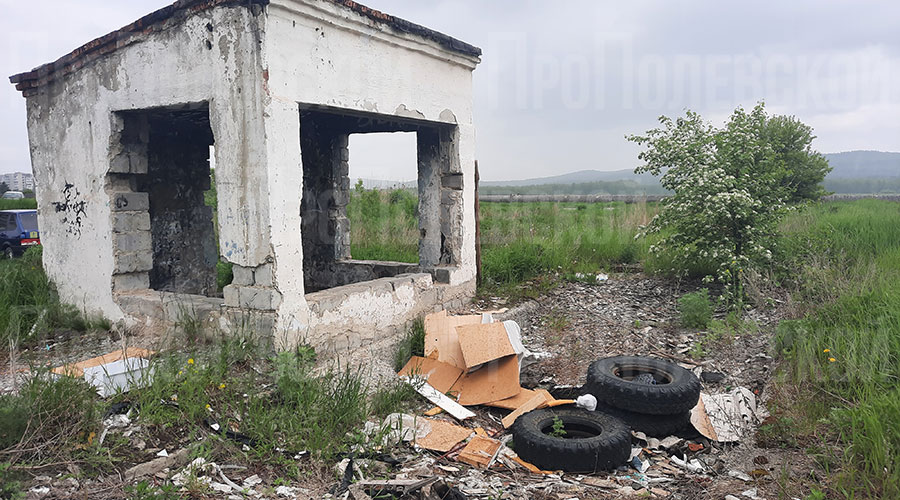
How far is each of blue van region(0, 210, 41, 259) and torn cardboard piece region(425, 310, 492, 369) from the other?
11.9 m

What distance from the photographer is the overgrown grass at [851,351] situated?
11.6 feet

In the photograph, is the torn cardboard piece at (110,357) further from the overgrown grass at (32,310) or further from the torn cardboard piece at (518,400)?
the torn cardboard piece at (518,400)

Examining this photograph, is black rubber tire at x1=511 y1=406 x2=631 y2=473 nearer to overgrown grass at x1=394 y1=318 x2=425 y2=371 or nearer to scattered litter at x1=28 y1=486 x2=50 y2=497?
overgrown grass at x1=394 y1=318 x2=425 y2=371

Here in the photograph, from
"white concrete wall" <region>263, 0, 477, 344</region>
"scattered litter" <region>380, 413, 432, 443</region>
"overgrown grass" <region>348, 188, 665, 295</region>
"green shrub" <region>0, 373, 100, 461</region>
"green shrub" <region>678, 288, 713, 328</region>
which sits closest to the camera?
"green shrub" <region>0, 373, 100, 461</region>

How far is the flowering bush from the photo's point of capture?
7.97 metres

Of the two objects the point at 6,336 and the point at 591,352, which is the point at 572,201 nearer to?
the point at 591,352

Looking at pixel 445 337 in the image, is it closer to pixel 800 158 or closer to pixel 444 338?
pixel 444 338

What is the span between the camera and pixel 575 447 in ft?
13.4

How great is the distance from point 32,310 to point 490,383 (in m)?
5.32

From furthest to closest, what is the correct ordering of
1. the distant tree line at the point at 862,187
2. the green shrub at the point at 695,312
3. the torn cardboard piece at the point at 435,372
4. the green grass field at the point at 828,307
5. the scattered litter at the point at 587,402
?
the distant tree line at the point at 862,187 → the green shrub at the point at 695,312 → the torn cardboard piece at the point at 435,372 → the scattered litter at the point at 587,402 → the green grass field at the point at 828,307

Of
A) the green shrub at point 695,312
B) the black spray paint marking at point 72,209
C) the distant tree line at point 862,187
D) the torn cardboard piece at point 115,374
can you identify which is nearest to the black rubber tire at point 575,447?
the torn cardboard piece at point 115,374

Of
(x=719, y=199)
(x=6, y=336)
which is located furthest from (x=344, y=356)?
(x=719, y=199)

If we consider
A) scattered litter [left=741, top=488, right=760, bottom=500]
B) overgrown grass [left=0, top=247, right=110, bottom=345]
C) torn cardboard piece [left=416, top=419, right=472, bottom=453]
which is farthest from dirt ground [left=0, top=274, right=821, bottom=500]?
overgrown grass [left=0, top=247, right=110, bottom=345]

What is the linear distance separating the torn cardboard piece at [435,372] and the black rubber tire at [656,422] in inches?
60.1
